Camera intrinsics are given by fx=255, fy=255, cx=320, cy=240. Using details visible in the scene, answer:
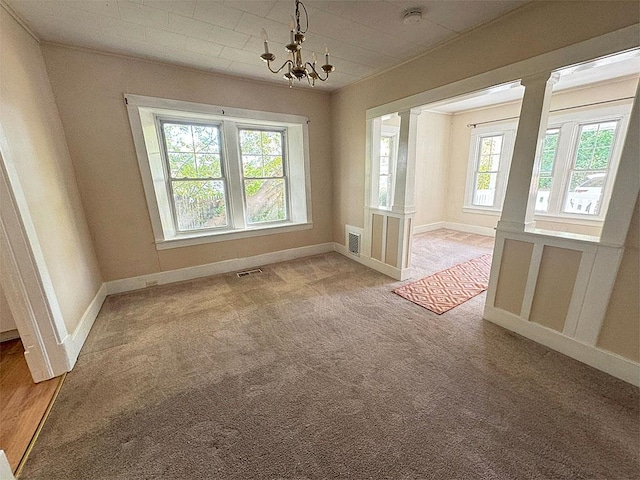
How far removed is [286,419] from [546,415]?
148 centimetres

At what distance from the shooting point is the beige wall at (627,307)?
1.59m

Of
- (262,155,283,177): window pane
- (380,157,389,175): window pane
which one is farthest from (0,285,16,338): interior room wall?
(380,157,389,175): window pane

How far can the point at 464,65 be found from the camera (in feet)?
7.51

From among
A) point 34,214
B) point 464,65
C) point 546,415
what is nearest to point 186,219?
point 34,214

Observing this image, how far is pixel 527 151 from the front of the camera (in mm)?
1989

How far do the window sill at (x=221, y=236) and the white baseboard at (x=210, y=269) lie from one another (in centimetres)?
32

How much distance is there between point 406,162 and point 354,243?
4.81 feet

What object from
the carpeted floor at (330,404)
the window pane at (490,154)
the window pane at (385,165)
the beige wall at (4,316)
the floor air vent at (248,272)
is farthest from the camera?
the window pane at (490,154)

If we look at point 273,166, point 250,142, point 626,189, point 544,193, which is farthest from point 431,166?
point 626,189

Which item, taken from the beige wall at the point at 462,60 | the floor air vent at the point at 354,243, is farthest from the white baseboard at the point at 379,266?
the beige wall at the point at 462,60

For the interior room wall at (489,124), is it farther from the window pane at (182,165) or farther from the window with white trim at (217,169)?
the window pane at (182,165)

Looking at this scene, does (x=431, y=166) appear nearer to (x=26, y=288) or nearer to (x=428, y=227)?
(x=428, y=227)

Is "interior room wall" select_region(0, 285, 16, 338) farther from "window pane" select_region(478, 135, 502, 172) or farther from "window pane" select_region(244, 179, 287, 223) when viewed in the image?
"window pane" select_region(478, 135, 502, 172)

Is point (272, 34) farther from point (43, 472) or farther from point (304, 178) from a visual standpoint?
point (43, 472)
